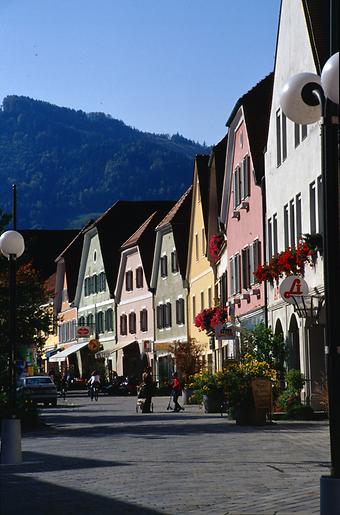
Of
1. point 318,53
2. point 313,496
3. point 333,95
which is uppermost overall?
point 318,53

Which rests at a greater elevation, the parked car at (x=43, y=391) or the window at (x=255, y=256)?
the window at (x=255, y=256)

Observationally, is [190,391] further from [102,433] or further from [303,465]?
[303,465]

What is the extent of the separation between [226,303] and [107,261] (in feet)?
127

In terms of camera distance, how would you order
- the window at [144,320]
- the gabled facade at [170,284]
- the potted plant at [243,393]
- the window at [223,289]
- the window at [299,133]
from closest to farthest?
the potted plant at [243,393], the window at [299,133], the window at [223,289], the gabled facade at [170,284], the window at [144,320]

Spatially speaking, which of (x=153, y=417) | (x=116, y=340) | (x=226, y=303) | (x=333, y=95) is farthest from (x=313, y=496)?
(x=116, y=340)

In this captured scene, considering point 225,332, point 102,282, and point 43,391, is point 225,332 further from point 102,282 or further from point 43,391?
point 102,282

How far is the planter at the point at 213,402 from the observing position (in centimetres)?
3803

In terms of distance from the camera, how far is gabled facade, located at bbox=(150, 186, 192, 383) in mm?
69500

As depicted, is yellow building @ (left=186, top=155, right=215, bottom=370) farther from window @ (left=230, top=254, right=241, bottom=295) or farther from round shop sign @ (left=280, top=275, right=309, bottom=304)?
round shop sign @ (left=280, top=275, right=309, bottom=304)

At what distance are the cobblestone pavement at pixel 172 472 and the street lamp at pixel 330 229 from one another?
1.44 m

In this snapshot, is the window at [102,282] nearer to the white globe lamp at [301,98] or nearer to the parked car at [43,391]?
the parked car at [43,391]

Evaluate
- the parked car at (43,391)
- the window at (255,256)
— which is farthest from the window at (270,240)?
the parked car at (43,391)

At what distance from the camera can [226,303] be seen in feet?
172

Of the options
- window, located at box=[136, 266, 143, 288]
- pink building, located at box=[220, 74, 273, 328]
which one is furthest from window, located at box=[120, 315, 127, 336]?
pink building, located at box=[220, 74, 273, 328]
